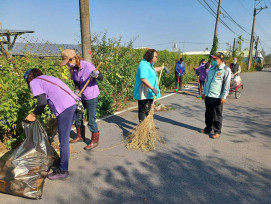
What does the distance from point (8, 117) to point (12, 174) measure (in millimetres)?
1307

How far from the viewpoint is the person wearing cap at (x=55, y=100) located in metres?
2.59

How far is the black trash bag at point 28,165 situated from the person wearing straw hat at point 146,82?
2092 mm

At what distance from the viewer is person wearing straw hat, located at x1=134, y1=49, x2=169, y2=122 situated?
4.13m

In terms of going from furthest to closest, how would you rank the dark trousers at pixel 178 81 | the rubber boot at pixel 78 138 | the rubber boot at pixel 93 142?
1. the dark trousers at pixel 178 81
2. the rubber boot at pixel 78 138
3. the rubber boot at pixel 93 142

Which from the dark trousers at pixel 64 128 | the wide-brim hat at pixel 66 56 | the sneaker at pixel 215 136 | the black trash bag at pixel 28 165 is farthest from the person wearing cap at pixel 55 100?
the sneaker at pixel 215 136

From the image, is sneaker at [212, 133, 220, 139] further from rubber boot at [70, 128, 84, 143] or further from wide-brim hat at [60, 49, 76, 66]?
wide-brim hat at [60, 49, 76, 66]

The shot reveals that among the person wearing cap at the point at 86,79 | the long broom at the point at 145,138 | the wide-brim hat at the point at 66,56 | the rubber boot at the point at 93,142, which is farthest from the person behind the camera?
the long broom at the point at 145,138

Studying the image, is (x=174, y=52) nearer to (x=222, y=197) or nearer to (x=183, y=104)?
(x=183, y=104)

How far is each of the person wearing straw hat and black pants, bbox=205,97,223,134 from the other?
1.20 meters

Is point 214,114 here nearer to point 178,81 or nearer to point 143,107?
point 143,107

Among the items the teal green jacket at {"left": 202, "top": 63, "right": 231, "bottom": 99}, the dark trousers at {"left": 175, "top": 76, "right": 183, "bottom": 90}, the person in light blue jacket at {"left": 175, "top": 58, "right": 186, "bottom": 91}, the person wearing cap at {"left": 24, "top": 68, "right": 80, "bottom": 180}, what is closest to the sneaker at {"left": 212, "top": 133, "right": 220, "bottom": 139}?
the teal green jacket at {"left": 202, "top": 63, "right": 231, "bottom": 99}

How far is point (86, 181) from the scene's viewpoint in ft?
9.88

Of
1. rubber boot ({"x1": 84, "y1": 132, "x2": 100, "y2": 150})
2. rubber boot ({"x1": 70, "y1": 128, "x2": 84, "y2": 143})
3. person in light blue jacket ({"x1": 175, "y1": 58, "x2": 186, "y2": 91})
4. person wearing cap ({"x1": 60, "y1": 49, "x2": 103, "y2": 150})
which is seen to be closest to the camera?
person wearing cap ({"x1": 60, "y1": 49, "x2": 103, "y2": 150})

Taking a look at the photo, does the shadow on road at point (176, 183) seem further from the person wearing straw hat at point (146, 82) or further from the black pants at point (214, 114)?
the person wearing straw hat at point (146, 82)
